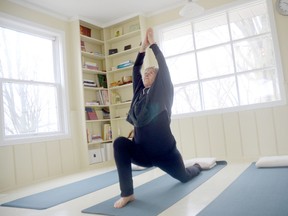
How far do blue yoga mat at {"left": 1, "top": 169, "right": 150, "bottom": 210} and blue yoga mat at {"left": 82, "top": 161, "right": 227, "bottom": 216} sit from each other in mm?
483

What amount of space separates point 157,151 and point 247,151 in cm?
216

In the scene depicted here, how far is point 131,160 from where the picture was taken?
2.12 m

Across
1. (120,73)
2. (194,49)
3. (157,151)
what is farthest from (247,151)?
(120,73)

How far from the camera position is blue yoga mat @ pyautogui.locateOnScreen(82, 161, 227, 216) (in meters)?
1.84

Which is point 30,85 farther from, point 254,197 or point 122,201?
point 254,197

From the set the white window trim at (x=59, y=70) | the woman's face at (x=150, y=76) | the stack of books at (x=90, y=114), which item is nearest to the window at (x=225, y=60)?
the stack of books at (x=90, y=114)

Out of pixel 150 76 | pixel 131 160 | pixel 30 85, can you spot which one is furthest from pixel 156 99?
pixel 30 85

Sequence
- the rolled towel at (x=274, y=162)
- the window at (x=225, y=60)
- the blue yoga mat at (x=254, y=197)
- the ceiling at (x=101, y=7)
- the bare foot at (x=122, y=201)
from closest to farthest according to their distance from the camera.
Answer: the blue yoga mat at (x=254, y=197) → the bare foot at (x=122, y=201) → the rolled towel at (x=274, y=162) → the window at (x=225, y=60) → the ceiling at (x=101, y=7)

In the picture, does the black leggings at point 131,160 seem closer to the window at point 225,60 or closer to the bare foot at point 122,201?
the bare foot at point 122,201

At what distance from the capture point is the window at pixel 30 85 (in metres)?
3.62

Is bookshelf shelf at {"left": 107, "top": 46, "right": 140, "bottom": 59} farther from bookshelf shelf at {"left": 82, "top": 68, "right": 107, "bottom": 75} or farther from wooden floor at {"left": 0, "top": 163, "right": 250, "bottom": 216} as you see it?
wooden floor at {"left": 0, "top": 163, "right": 250, "bottom": 216}

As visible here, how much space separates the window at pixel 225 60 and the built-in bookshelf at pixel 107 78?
77 cm

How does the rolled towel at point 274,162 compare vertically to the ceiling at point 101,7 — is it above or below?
below

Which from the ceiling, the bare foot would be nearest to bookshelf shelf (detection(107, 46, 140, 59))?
the ceiling
